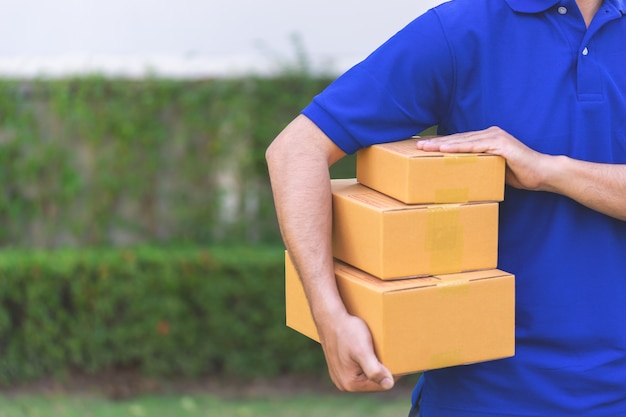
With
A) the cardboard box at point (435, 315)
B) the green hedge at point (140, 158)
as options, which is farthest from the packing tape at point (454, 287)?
the green hedge at point (140, 158)

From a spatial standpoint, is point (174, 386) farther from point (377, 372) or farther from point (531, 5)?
point (531, 5)

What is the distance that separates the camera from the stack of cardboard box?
1875 mm

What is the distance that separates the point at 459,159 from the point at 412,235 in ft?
0.63

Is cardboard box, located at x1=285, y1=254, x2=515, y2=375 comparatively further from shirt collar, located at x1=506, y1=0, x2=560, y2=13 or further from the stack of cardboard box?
shirt collar, located at x1=506, y1=0, x2=560, y2=13

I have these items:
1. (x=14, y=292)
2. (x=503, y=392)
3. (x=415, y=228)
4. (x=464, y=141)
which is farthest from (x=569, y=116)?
(x=14, y=292)

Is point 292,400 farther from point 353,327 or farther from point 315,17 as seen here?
point 353,327

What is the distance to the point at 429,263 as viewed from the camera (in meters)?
1.94

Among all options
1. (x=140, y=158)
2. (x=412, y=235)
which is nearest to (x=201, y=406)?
(x=140, y=158)

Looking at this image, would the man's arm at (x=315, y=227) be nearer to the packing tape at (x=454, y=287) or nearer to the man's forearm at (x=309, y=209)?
the man's forearm at (x=309, y=209)

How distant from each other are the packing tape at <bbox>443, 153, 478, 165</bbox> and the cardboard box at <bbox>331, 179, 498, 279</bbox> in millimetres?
91

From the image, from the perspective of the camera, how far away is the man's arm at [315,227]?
1921 mm

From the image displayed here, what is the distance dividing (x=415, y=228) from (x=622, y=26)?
679 mm

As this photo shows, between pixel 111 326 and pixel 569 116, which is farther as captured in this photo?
pixel 111 326

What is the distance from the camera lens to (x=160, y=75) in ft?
16.7
